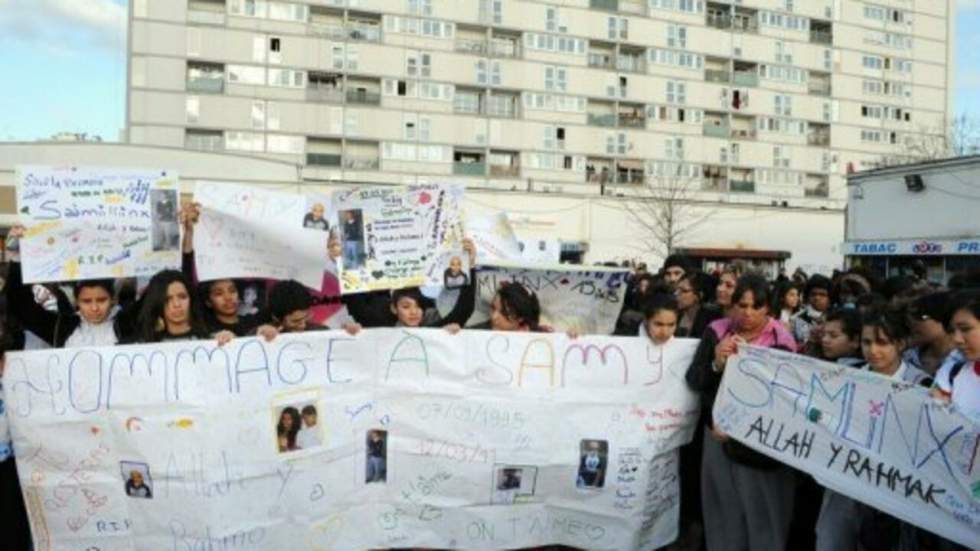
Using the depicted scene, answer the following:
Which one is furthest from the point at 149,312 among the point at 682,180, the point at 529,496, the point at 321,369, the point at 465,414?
the point at 682,180

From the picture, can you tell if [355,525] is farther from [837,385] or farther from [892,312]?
[892,312]

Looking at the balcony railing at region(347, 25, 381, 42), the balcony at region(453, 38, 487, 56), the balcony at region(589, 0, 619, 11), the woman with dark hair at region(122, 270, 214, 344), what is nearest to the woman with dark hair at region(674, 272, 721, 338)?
the woman with dark hair at region(122, 270, 214, 344)

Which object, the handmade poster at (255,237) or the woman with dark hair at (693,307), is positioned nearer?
the handmade poster at (255,237)

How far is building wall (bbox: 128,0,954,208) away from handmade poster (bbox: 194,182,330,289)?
48493mm

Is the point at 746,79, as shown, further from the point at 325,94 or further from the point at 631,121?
the point at 325,94

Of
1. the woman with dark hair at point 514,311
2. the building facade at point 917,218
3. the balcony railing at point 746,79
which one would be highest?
the balcony railing at point 746,79

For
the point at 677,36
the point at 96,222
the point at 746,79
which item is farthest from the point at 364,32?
the point at 96,222

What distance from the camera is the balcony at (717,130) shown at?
208 ft

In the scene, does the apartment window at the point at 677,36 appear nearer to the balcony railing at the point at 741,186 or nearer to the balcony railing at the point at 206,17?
the balcony railing at the point at 741,186

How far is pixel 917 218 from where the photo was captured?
2475 centimetres

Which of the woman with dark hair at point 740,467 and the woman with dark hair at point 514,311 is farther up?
the woman with dark hair at point 514,311

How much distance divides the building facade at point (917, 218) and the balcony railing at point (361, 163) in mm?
34265

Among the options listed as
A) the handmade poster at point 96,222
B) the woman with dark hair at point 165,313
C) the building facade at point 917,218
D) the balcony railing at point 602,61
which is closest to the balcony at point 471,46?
the balcony railing at point 602,61

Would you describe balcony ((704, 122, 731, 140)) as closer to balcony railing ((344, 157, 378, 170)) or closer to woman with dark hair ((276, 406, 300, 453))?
balcony railing ((344, 157, 378, 170))
